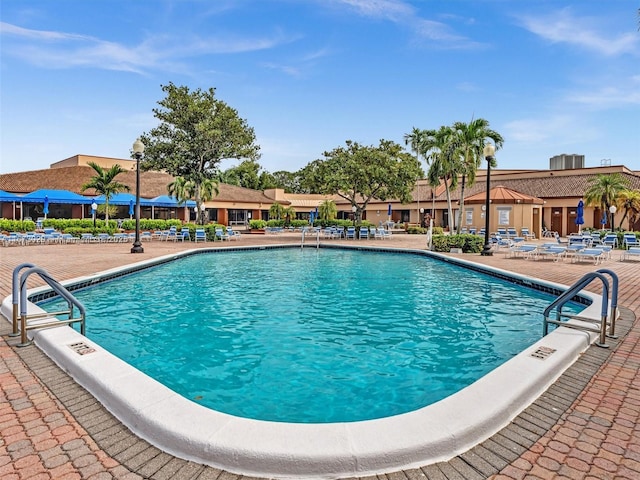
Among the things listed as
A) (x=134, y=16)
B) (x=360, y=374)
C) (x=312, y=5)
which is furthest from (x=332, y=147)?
(x=360, y=374)

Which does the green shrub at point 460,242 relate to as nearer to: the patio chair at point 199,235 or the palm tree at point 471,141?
the palm tree at point 471,141

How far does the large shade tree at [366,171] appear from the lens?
85.9 ft

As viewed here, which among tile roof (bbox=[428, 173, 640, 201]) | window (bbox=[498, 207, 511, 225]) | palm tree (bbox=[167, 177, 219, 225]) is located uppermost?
tile roof (bbox=[428, 173, 640, 201])

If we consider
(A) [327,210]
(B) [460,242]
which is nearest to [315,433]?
(B) [460,242]

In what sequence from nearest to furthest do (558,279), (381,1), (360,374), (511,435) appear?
1. (511,435)
2. (360,374)
3. (558,279)
4. (381,1)

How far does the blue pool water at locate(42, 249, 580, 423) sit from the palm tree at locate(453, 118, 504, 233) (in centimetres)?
1130

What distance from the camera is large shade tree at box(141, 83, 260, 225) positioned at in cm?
2856

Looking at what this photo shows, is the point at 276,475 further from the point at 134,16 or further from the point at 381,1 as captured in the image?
the point at 134,16

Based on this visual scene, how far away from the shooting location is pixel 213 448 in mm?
2666

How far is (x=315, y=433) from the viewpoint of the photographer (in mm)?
2844

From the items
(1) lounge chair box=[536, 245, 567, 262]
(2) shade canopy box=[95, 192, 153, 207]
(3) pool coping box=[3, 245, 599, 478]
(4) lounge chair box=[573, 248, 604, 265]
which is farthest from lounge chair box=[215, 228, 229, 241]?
(3) pool coping box=[3, 245, 599, 478]

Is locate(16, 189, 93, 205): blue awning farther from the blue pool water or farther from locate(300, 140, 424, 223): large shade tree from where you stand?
the blue pool water

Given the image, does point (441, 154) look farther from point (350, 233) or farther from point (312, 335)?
point (312, 335)

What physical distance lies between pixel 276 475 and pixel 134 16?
16533 millimetres
